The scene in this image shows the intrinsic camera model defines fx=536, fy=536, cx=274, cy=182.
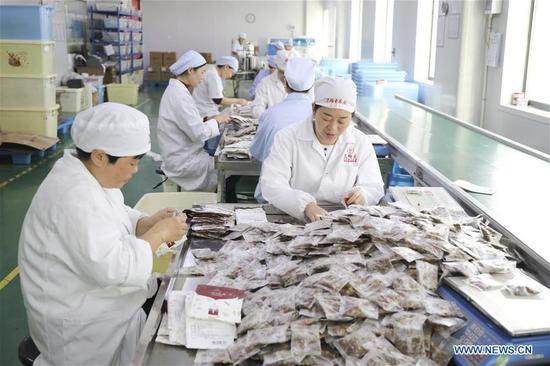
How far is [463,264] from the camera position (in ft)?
5.31

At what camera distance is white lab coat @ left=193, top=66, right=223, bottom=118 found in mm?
6008

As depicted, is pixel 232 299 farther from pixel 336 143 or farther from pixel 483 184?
pixel 483 184

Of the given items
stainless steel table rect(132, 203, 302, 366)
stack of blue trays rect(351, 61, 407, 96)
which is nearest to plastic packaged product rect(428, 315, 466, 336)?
stainless steel table rect(132, 203, 302, 366)

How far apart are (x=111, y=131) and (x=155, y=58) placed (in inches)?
637

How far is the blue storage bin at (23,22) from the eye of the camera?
6.66 m

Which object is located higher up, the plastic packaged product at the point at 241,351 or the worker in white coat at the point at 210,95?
the worker in white coat at the point at 210,95

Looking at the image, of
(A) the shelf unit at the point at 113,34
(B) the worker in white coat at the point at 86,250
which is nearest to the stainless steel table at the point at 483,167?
(B) the worker in white coat at the point at 86,250

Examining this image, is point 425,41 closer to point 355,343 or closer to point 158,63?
point 355,343

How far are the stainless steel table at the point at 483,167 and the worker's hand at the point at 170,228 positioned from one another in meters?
1.20

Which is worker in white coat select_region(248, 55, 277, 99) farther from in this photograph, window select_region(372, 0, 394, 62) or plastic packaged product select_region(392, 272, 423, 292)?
plastic packaged product select_region(392, 272, 423, 292)

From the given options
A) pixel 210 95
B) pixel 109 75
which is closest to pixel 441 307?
pixel 210 95

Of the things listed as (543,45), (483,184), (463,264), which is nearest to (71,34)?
(543,45)

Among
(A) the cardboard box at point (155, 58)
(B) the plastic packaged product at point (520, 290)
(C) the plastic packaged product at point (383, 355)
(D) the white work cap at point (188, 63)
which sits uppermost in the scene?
(A) the cardboard box at point (155, 58)

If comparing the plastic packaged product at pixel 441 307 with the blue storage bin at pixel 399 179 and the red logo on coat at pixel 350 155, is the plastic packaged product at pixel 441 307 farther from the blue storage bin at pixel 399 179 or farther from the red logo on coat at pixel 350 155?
the blue storage bin at pixel 399 179
